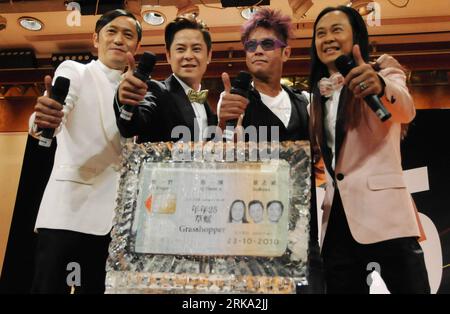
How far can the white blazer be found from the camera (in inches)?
76.5

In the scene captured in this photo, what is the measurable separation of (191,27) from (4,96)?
402 cm

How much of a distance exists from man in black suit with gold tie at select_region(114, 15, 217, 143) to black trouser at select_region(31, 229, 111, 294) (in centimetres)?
43

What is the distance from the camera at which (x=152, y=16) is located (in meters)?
4.76

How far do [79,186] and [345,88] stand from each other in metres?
1.04

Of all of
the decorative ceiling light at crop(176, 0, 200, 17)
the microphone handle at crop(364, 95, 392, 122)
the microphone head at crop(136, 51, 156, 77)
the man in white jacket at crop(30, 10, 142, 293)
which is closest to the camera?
the microphone handle at crop(364, 95, 392, 122)

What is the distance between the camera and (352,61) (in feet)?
5.65

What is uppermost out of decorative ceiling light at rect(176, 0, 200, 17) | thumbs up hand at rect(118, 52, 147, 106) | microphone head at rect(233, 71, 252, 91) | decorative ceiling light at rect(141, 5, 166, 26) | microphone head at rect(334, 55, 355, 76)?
decorative ceiling light at rect(141, 5, 166, 26)

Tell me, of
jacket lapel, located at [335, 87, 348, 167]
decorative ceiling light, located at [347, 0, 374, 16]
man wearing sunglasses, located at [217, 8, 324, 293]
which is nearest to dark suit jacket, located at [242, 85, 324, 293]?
man wearing sunglasses, located at [217, 8, 324, 293]

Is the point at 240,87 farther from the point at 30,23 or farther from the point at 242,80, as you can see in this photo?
the point at 30,23

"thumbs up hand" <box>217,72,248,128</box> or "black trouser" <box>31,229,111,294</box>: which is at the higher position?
"thumbs up hand" <box>217,72,248,128</box>

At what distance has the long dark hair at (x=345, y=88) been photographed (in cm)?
191

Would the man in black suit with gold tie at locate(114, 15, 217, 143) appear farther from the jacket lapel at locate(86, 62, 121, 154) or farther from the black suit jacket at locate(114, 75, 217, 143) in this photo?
the jacket lapel at locate(86, 62, 121, 154)
